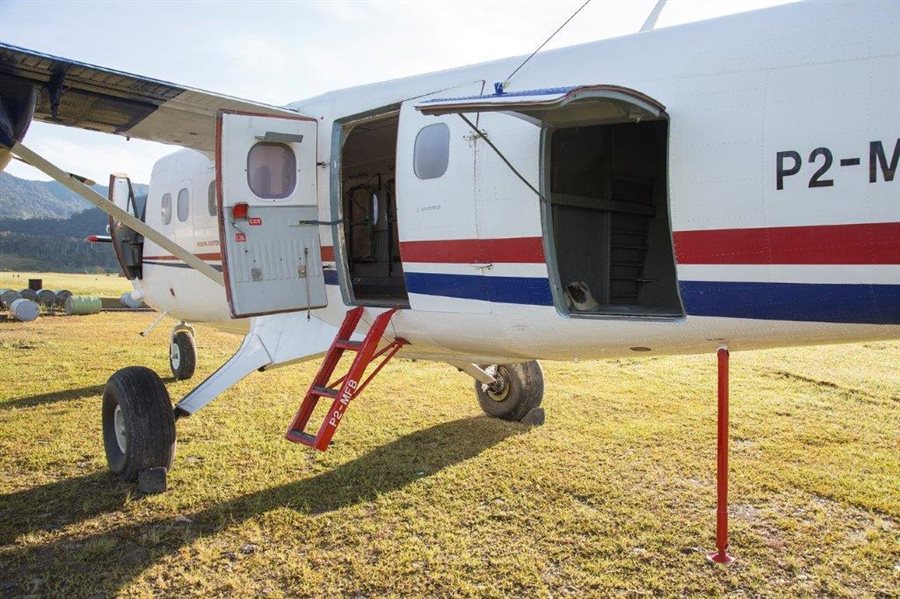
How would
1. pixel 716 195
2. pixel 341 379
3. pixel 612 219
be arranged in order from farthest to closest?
pixel 341 379 → pixel 612 219 → pixel 716 195

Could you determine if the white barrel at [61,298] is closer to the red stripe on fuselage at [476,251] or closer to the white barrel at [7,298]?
the white barrel at [7,298]

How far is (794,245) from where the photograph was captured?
370 cm

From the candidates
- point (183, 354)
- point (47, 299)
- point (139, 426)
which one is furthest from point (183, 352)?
point (47, 299)

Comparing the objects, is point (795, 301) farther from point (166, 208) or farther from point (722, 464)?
point (166, 208)

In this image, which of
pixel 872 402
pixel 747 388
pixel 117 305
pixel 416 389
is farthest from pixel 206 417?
pixel 117 305

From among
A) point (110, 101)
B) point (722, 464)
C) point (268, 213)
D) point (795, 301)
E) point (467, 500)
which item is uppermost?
point (110, 101)

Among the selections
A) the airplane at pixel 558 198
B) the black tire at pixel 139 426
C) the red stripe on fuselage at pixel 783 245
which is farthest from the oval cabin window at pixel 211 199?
the red stripe on fuselage at pixel 783 245

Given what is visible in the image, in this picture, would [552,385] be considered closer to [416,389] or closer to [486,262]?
[416,389]

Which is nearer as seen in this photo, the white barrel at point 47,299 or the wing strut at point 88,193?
the wing strut at point 88,193

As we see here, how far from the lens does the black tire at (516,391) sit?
26.8 feet

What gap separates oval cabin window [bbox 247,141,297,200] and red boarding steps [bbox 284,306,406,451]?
132 cm

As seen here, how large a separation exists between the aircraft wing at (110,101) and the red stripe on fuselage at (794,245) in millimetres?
3940

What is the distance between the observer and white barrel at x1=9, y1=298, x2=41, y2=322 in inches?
757

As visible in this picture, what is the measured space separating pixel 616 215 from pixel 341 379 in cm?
270
